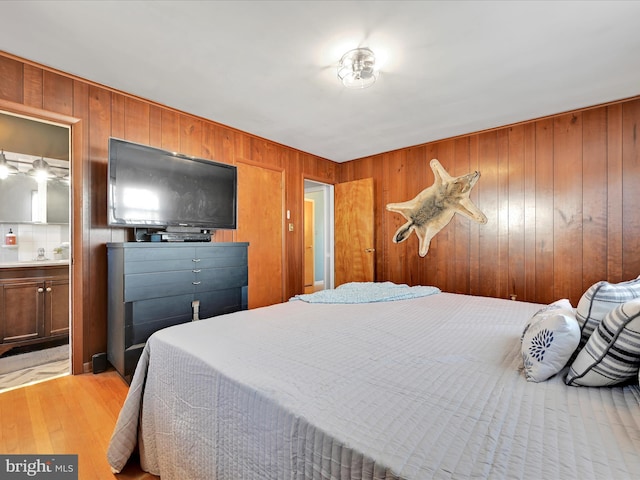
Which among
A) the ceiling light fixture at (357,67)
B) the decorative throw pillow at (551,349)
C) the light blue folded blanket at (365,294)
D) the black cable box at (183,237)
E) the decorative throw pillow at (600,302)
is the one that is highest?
the ceiling light fixture at (357,67)

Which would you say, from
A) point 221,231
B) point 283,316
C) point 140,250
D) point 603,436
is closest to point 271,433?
point 603,436

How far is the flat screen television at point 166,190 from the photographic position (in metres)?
2.37

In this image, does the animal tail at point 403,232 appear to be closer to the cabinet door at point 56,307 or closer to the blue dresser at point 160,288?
the blue dresser at point 160,288

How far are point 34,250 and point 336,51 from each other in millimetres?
3962

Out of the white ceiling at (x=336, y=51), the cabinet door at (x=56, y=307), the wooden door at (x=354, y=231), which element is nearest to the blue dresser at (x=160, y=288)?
the cabinet door at (x=56, y=307)

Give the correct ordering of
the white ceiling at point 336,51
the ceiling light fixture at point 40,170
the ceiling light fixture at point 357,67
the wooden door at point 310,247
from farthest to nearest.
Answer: the wooden door at point 310,247
the ceiling light fixture at point 40,170
the ceiling light fixture at point 357,67
the white ceiling at point 336,51

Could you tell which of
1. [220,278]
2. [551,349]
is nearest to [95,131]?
[220,278]

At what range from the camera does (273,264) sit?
3932 millimetres

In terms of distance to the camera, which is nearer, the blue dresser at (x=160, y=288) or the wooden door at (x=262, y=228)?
the blue dresser at (x=160, y=288)

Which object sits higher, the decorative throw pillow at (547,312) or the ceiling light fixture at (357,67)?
the ceiling light fixture at (357,67)

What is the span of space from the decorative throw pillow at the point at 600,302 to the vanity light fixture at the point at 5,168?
4.94 m

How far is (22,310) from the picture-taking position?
300 centimetres

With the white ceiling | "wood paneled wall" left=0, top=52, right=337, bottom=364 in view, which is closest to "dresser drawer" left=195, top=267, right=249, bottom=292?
"wood paneled wall" left=0, top=52, right=337, bottom=364

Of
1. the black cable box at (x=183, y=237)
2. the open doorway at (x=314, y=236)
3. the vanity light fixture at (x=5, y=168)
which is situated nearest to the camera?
the black cable box at (x=183, y=237)
